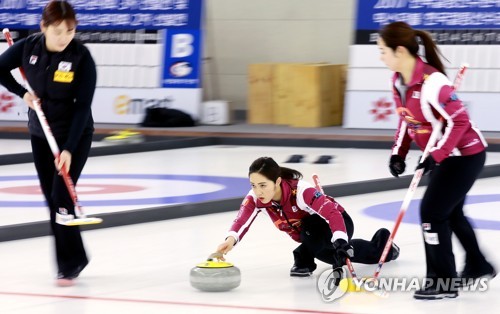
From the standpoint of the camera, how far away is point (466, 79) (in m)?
11.9

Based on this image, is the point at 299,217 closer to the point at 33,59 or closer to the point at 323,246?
the point at 323,246

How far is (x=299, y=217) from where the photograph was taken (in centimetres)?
538

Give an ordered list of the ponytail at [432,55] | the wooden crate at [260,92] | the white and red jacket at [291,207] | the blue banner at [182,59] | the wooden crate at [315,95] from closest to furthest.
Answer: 1. the ponytail at [432,55]
2. the white and red jacket at [291,207]
3. the wooden crate at [315,95]
4. the blue banner at [182,59]
5. the wooden crate at [260,92]

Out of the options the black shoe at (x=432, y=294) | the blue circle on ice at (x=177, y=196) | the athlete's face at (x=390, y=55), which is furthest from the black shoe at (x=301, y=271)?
the blue circle on ice at (x=177, y=196)

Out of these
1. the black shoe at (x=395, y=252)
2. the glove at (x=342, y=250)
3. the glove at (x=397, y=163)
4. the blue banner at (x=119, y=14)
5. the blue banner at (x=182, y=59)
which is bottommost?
the blue banner at (x=182, y=59)

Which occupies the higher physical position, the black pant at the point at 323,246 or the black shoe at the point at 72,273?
the black pant at the point at 323,246

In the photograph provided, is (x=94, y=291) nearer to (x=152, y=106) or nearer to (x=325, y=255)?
(x=325, y=255)

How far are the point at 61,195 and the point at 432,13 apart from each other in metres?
7.74

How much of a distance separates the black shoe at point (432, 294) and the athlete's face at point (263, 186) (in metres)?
0.81

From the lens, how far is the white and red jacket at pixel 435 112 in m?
4.70

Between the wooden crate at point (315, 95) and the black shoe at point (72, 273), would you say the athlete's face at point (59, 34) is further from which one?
the wooden crate at point (315, 95)

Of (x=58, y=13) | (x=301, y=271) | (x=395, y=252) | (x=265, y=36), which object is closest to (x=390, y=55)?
(x=301, y=271)

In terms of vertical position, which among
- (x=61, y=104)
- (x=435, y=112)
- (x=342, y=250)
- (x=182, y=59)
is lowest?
(x=182, y=59)

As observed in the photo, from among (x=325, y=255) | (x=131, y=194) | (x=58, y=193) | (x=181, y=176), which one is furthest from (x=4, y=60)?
(x=181, y=176)
